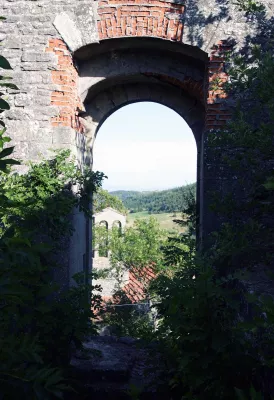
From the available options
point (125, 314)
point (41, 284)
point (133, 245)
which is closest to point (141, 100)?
point (41, 284)

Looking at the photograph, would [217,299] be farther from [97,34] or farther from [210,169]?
[97,34]

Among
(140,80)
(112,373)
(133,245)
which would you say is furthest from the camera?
(133,245)

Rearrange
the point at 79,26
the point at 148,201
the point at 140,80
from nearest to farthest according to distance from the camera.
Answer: the point at 79,26 → the point at 140,80 → the point at 148,201

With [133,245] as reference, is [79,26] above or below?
above

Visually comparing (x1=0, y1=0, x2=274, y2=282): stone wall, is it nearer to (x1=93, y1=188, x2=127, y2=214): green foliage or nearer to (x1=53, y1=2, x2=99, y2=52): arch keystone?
(x1=53, y1=2, x2=99, y2=52): arch keystone

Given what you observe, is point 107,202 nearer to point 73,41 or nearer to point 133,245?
point 133,245

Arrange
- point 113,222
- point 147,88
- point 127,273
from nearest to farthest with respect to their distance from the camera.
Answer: point 147,88
point 127,273
point 113,222

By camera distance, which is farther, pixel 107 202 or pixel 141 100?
pixel 107 202

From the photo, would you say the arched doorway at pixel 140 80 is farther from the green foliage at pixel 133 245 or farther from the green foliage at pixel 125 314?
the green foliage at pixel 133 245

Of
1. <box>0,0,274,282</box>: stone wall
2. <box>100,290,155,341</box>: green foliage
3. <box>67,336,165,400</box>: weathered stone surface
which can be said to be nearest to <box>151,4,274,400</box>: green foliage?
<box>67,336,165,400</box>: weathered stone surface

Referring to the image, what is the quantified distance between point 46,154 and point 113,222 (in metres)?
27.7

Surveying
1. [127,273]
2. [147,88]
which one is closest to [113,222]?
[127,273]

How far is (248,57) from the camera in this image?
204 inches

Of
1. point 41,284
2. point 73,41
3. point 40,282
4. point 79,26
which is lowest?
point 40,282
